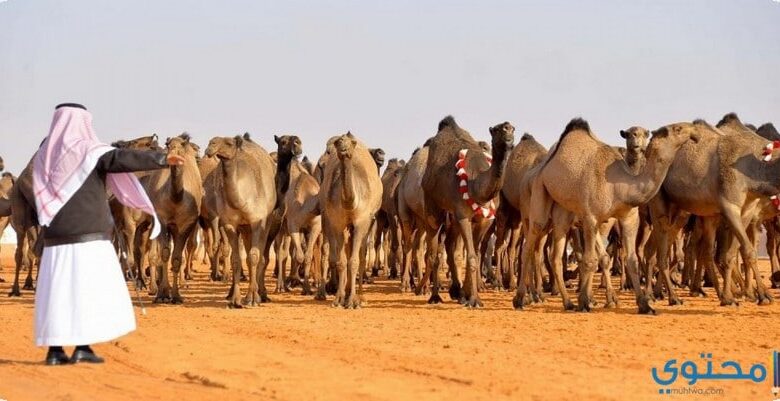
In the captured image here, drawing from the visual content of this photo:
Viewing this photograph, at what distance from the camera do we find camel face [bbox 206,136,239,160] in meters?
17.6

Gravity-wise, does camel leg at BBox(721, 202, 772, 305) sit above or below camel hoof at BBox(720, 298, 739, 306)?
above

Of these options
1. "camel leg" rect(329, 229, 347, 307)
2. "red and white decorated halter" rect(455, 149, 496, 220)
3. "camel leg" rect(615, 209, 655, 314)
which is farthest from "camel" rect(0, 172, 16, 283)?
"camel leg" rect(615, 209, 655, 314)

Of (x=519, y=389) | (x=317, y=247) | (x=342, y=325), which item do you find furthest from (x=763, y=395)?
(x=317, y=247)

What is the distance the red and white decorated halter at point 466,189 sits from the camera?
18.3 metres

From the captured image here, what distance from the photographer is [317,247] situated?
2284 centimetres

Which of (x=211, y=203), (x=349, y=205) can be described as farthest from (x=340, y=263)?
(x=211, y=203)

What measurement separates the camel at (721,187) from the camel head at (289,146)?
19.0 ft

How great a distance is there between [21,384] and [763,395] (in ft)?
19.4

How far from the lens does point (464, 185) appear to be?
60.1 ft

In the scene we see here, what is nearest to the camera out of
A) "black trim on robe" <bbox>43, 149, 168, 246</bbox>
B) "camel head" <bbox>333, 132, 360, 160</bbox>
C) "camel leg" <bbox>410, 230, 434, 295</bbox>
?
"black trim on robe" <bbox>43, 149, 168, 246</bbox>

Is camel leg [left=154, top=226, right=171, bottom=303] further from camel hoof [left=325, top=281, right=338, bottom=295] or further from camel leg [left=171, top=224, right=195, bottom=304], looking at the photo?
camel hoof [left=325, top=281, right=338, bottom=295]

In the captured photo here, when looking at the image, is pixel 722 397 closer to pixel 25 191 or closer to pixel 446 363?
pixel 446 363

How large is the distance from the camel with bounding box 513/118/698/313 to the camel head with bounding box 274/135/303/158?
4066mm

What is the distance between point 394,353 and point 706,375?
316 cm
